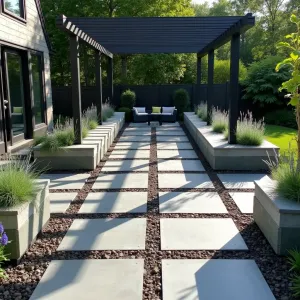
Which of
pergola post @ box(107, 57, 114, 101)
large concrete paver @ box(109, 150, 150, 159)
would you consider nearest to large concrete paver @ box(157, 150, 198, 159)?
large concrete paver @ box(109, 150, 150, 159)

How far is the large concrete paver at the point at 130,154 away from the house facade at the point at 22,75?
2.03 metres

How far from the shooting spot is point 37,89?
30.5 feet

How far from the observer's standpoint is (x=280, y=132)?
1098 centimetres

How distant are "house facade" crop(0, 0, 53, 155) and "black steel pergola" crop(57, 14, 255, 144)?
121 cm

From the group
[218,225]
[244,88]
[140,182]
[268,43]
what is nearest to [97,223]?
[218,225]

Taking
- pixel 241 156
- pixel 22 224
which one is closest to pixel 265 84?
pixel 241 156

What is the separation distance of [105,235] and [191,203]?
132cm

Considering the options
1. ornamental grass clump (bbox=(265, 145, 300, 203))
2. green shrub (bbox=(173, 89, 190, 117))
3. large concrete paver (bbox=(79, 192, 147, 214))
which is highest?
green shrub (bbox=(173, 89, 190, 117))

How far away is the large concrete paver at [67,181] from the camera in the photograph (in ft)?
17.2

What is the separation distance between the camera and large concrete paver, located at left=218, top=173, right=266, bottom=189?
204 inches

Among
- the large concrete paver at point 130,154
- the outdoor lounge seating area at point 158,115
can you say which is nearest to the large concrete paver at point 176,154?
the large concrete paver at point 130,154

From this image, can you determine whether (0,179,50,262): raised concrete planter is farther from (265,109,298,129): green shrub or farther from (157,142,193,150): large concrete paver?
(265,109,298,129): green shrub

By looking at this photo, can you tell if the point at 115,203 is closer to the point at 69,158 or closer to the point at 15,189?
the point at 15,189

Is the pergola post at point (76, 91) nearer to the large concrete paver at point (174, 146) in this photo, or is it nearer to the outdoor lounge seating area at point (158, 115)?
the large concrete paver at point (174, 146)
